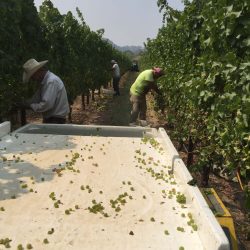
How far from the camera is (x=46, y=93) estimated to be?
6980mm

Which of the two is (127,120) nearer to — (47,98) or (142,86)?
(142,86)

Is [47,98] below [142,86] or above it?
above

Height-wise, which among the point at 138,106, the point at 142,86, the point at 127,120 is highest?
the point at 142,86

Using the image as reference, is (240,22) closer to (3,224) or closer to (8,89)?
(3,224)

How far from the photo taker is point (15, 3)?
26.6ft

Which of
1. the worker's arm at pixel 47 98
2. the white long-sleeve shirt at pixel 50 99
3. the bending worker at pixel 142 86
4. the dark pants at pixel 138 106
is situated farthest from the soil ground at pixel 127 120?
the worker's arm at pixel 47 98

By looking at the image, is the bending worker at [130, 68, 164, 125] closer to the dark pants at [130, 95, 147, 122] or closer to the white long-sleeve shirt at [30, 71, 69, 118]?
the dark pants at [130, 95, 147, 122]

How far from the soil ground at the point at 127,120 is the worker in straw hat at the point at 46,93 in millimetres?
3370

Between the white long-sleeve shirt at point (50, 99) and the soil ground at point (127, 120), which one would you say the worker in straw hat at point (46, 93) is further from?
the soil ground at point (127, 120)

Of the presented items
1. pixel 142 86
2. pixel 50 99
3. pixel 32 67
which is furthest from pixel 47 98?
pixel 142 86

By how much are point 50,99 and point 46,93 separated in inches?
4.9

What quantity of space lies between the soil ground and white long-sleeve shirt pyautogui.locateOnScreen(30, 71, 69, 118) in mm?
3347

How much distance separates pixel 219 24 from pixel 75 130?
10.1 ft

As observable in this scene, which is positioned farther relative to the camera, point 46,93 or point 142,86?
point 142,86
